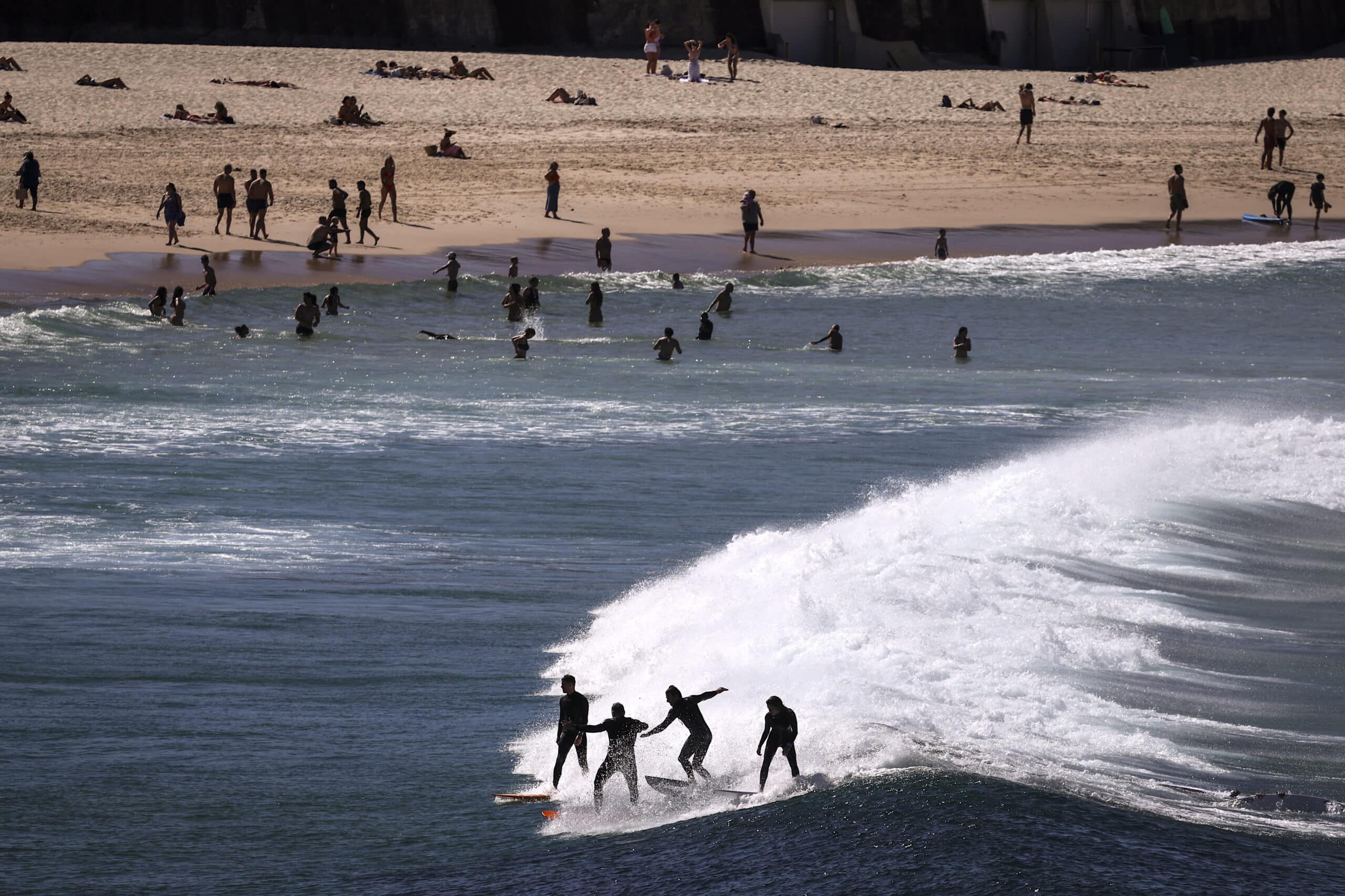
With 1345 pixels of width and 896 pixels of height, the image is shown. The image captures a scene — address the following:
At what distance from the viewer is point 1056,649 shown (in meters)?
12.3

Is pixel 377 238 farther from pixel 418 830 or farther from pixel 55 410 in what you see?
pixel 418 830

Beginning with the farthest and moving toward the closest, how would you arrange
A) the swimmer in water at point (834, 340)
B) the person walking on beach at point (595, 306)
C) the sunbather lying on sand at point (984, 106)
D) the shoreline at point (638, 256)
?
the sunbather lying on sand at point (984, 106) < the shoreline at point (638, 256) < the person walking on beach at point (595, 306) < the swimmer in water at point (834, 340)

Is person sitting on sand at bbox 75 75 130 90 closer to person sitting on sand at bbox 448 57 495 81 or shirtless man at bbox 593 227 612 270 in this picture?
person sitting on sand at bbox 448 57 495 81

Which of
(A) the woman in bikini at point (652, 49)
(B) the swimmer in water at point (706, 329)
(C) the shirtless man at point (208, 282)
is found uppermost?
(A) the woman in bikini at point (652, 49)

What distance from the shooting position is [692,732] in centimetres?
988

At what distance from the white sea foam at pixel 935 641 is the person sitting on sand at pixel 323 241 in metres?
17.2

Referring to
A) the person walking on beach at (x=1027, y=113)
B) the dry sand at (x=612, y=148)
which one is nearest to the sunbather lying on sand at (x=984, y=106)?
the dry sand at (x=612, y=148)

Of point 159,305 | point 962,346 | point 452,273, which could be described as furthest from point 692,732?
point 452,273

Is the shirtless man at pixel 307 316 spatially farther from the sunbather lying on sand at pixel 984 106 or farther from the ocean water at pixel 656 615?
the sunbather lying on sand at pixel 984 106

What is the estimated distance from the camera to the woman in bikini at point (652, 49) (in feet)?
169

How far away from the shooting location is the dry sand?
116 ft

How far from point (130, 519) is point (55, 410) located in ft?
19.4

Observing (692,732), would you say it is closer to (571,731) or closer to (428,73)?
(571,731)

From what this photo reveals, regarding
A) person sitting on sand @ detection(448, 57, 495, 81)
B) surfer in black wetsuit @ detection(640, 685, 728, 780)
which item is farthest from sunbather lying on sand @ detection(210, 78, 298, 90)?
surfer in black wetsuit @ detection(640, 685, 728, 780)
